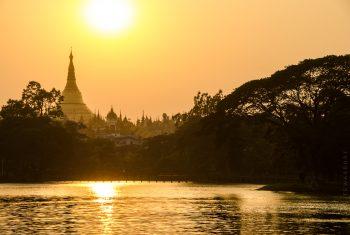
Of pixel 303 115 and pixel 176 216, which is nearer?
pixel 176 216

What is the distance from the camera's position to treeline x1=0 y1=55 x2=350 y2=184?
101 meters

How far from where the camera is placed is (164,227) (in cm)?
5169

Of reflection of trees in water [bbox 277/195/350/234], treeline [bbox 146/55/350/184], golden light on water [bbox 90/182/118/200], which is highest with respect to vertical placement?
treeline [bbox 146/55/350/184]

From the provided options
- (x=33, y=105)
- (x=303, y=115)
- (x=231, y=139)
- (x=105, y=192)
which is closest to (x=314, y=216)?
(x=303, y=115)

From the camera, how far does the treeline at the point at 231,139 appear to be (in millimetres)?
100812

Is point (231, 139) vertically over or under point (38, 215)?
over

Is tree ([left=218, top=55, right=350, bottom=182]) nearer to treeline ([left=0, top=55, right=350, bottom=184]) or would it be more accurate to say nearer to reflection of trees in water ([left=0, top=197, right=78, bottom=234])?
treeline ([left=0, top=55, right=350, bottom=184])

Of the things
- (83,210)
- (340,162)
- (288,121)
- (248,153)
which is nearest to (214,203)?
(83,210)

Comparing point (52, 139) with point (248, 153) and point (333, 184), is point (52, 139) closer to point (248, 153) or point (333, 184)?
point (248, 153)

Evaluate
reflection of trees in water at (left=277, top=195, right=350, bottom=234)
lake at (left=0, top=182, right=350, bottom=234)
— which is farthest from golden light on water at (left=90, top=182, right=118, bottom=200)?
reflection of trees in water at (left=277, top=195, right=350, bottom=234)

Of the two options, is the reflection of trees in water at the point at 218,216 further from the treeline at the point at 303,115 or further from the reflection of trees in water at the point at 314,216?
the treeline at the point at 303,115

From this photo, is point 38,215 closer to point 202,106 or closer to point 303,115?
point 303,115

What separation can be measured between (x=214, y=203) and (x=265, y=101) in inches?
1268

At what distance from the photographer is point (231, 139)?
11556cm
